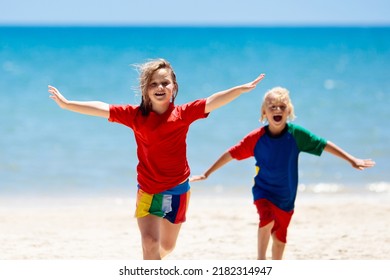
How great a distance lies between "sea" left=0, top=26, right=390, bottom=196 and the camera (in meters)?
11.9

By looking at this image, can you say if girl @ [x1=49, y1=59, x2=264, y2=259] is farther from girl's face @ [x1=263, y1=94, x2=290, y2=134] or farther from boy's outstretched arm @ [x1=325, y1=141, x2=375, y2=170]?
boy's outstretched arm @ [x1=325, y1=141, x2=375, y2=170]

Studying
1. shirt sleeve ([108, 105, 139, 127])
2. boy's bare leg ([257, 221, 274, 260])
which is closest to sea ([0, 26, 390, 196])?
shirt sleeve ([108, 105, 139, 127])

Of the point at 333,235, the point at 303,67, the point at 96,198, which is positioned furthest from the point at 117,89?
the point at 333,235

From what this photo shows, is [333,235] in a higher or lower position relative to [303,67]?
lower

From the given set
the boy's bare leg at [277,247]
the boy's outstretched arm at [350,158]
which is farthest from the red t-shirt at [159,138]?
the boy's outstretched arm at [350,158]

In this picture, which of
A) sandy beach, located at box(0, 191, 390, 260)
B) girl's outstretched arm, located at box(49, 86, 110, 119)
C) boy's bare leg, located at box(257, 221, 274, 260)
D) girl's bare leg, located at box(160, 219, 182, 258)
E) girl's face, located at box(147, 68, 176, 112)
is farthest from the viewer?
sandy beach, located at box(0, 191, 390, 260)

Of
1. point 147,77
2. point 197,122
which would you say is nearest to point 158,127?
point 147,77

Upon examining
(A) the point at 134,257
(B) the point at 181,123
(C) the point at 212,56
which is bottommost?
(A) the point at 134,257

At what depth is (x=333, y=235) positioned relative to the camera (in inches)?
316

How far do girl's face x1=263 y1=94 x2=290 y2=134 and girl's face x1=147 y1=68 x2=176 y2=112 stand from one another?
90 cm

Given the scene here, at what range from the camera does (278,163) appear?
Answer: 5.93 m

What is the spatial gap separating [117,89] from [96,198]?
2022 cm

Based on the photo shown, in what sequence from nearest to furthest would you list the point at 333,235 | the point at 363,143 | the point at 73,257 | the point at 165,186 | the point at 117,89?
the point at 165,186 < the point at 73,257 < the point at 333,235 < the point at 363,143 < the point at 117,89

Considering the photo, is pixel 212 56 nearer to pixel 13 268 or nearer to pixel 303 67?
pixel 303 67
